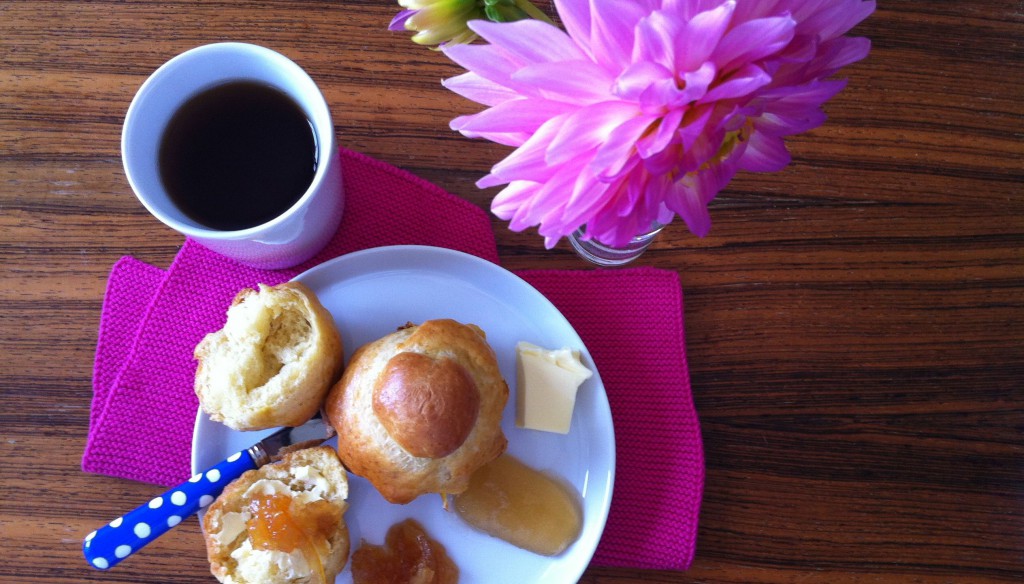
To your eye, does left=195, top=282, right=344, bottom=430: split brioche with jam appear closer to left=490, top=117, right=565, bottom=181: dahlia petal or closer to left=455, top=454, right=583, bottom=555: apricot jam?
left=455, top=454, right=583, bottom=555: apricot jam

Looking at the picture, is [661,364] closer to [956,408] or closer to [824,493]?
[824,493]

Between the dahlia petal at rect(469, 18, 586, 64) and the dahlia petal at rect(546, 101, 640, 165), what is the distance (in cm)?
5

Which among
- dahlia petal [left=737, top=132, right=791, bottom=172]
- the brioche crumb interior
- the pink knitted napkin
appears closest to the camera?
dahlia petal [left=737, top=132, right=791, bottom=172]

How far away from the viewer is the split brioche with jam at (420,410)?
86 centimetres

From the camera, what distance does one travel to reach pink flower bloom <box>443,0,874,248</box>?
1.68ft

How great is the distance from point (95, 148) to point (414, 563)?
82 centimetres

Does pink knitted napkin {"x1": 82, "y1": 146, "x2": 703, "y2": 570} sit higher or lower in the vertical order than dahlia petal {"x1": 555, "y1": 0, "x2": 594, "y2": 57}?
lower

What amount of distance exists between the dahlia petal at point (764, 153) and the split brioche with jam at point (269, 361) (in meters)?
0.57

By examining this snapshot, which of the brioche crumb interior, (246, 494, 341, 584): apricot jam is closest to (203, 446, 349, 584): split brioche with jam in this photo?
(246, 494, 341, 584): apricot jam

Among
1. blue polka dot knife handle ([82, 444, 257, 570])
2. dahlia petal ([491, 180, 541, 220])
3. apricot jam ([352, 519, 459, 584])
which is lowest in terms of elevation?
apricot jam ([352, 519, 459, 584])

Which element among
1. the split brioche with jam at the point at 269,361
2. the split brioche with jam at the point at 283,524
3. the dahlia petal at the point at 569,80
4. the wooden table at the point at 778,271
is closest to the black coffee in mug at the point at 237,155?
the split brioche with jam at the point at 269,361

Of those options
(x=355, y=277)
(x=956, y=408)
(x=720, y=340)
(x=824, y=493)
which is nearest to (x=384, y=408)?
(x=355, y=277)

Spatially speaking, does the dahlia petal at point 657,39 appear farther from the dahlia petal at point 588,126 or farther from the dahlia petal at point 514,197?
the dahlia petal at point 514,197

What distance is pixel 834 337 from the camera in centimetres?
113
